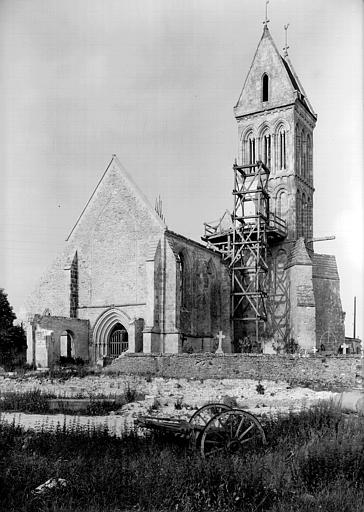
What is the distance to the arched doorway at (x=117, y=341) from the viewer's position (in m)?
36.4

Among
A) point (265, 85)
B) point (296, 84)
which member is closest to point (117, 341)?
point (265, 85)

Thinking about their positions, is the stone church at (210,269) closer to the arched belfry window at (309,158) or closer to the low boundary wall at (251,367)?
the arched belfry window at (309,158)

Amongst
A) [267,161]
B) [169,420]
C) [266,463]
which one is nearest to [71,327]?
[267,161]

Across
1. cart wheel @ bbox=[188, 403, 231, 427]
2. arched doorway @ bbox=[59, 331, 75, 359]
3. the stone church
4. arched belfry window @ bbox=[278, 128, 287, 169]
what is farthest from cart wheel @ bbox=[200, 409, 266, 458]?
arched belfry window @ bbox=[278, 128, 287, 169]

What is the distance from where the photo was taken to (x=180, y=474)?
8.80 meters

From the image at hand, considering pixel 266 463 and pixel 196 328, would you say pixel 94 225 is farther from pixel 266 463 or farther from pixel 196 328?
pixel 266 463

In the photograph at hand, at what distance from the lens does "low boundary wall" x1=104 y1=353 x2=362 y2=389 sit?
82.7 feet

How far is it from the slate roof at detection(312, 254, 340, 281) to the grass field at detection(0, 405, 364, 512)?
36317 millimetres

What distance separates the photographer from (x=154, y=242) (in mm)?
34719

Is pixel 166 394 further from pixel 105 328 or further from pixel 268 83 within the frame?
pixel 268 83

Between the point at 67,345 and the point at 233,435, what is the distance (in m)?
27.8

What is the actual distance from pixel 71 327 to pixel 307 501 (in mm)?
28830

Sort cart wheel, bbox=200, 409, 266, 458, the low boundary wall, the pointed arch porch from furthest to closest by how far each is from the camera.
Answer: the pointed arch porch
the low boundary wall
cart wheel, bbox=200, 409, 266, 458

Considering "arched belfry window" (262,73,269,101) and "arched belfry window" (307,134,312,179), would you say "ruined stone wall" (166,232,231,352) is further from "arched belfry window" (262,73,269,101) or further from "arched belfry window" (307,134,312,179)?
"arched belfry window" (262,73,269,101)
